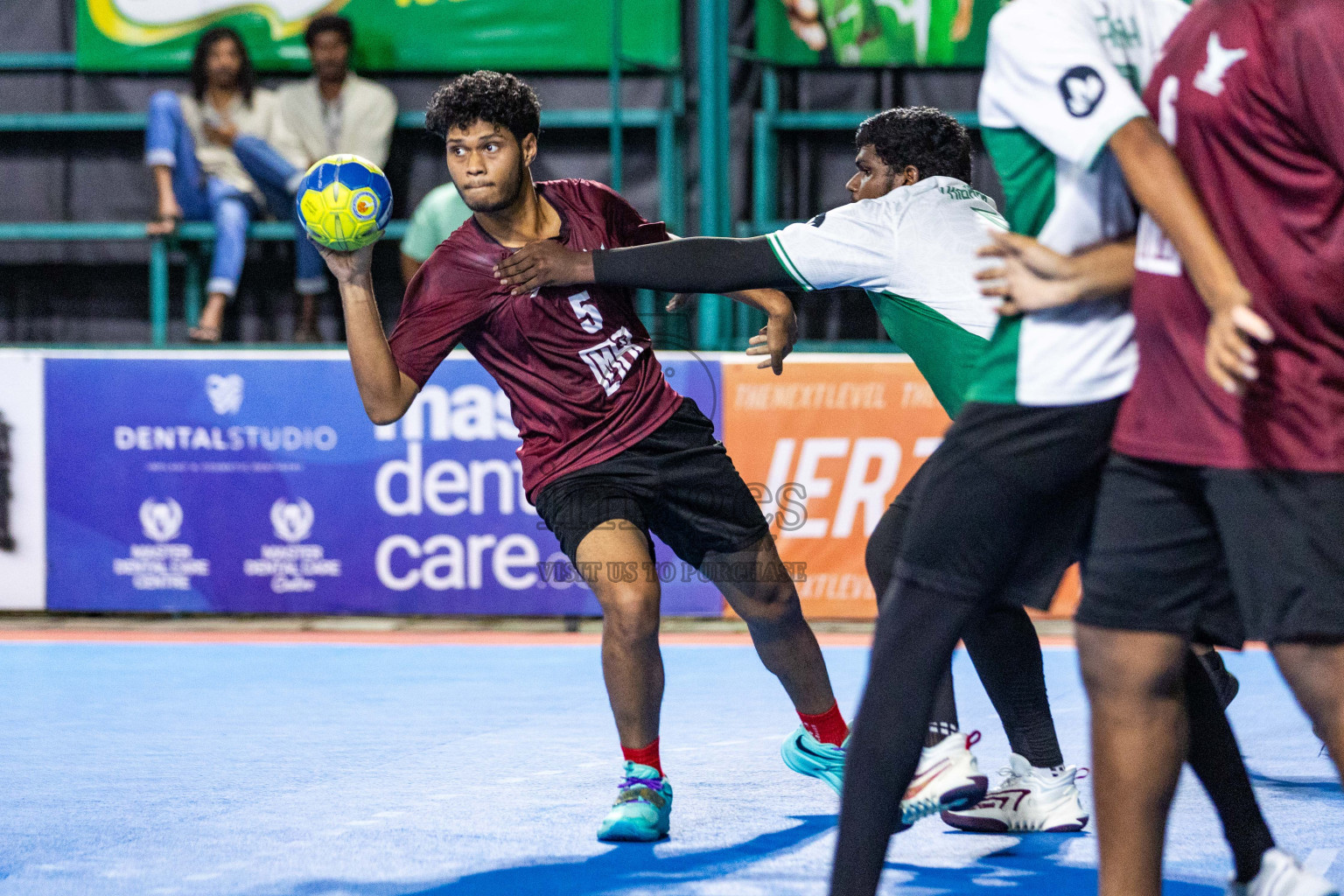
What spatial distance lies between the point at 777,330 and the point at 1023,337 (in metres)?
1.60

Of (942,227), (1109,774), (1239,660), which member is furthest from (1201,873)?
(1239,660)

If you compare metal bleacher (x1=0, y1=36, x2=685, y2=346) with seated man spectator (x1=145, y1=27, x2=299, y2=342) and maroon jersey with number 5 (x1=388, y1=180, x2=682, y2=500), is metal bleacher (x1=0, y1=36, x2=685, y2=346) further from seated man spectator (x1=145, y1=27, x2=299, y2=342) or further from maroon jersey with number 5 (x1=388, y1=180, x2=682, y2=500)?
maroon jersey with number 5 (x1=388, y1=180, x2=682, y2=500)

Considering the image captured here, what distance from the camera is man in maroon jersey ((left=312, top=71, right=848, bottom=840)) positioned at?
149 inches

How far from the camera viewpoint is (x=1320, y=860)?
340 cm

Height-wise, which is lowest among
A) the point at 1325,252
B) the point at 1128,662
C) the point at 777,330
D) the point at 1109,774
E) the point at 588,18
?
the point at 1109,774

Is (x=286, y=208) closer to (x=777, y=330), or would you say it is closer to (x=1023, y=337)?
(x=777, y=330)

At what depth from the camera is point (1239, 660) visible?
21.1 feet

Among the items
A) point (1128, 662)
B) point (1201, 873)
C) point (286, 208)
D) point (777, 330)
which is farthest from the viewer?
point (286, 208)

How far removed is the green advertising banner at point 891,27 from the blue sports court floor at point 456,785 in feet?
14.3

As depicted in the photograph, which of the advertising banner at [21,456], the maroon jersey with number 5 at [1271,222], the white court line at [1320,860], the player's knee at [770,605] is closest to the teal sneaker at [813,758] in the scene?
the player's knee at [770,605]

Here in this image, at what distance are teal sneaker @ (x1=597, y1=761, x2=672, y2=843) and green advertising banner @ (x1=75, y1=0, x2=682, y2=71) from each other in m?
6.71

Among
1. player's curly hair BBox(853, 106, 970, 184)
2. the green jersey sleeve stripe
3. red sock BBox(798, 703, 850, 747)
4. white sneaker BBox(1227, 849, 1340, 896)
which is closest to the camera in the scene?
white sneaker BBox(1227, 849, 1340, 896)

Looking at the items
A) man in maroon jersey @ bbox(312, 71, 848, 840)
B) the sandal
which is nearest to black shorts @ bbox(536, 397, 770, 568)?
man in maroon jersey @ bbox(312, 71, 848, 840)

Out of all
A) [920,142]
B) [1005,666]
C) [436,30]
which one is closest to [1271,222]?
[920,142]
